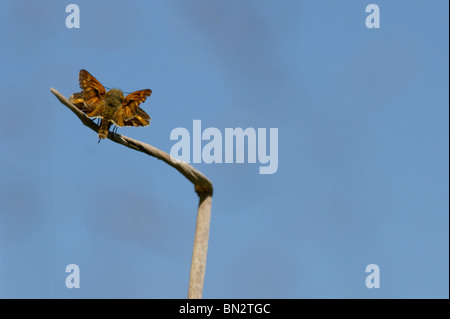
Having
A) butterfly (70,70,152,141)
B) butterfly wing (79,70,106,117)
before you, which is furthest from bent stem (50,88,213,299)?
butterfly wing (79,70,106,117)

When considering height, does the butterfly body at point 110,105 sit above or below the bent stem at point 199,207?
above

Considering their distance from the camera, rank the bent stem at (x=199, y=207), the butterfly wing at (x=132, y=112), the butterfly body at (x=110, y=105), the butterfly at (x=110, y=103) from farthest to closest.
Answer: the butterfly wing at (x=132, y=112), the butterfly at (x=110, y=103), the butterfly body at (x=110, y=105), the bent stem at (x=199, y=207)

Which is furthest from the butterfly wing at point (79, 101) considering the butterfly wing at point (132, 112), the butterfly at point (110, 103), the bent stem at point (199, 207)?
the bent stem at point (199, 207)

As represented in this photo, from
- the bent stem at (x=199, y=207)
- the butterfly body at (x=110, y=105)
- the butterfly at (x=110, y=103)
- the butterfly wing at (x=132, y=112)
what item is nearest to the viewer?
the bent stem at (x=199, y=207)

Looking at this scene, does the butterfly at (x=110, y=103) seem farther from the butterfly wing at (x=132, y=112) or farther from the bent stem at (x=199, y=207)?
the bent stem at (x=199, y=207)

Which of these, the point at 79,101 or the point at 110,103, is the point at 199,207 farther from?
the point at 79,101
